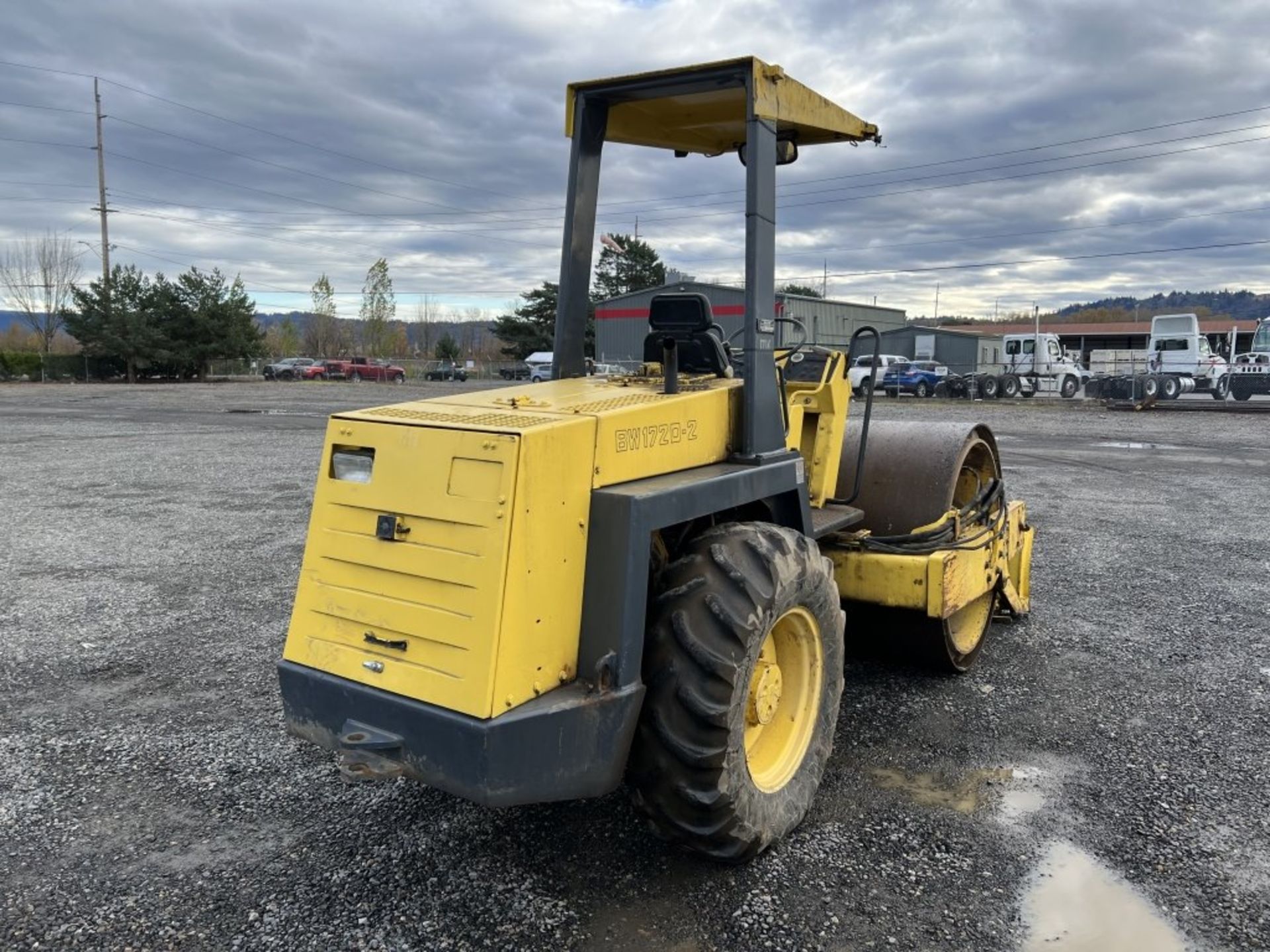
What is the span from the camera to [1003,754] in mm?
4359

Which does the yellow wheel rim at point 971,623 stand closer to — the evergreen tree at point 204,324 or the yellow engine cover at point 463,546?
the yellow engine cover at point 463,546

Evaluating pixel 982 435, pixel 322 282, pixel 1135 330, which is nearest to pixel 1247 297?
pixel 1135 330

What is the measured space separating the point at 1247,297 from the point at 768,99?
152 metres

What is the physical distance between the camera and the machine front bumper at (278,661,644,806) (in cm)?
269

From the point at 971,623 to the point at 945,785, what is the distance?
1.77m

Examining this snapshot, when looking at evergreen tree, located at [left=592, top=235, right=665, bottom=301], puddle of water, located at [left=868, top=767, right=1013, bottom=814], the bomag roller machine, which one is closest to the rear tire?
the bomag roller machine

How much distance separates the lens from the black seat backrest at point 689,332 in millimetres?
3832

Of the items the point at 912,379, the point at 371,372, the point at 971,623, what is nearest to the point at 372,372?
the point at 371,372

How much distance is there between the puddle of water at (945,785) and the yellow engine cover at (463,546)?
188 cm

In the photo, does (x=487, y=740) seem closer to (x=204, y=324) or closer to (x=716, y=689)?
(x=716, y=689)

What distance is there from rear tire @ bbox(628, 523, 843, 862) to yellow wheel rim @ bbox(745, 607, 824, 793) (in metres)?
0.01

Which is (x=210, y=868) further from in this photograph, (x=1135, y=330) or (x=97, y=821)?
(x=1135, y=330)

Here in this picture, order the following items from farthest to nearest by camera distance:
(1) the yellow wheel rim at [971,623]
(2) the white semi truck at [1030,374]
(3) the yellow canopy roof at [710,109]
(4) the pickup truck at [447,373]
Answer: (4) the pickup truck at [447,373]
(2) the white semi truck at [1030,374]
(1) the yellow wheel rim at [971,623]
(3) the yellow canopy roof at [710,109]

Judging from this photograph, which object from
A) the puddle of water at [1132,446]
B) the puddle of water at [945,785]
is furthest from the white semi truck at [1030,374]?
the puddle of water at [945,785]
